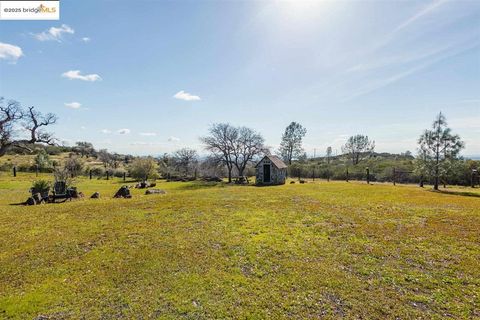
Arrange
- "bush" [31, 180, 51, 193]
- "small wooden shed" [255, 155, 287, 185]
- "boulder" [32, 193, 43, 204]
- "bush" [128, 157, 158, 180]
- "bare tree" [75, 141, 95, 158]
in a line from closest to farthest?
1. "boulder" [32, 193, 43, 204]
2. "bush" [31, 180, 51, 193]
3. "small wooden shed" [255, 155, 287, 185]
4. "bush" [128, 157, 158, 180]
5. "bare tree" [75, 141, 95, 158]

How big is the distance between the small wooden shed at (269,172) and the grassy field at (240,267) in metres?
20.9

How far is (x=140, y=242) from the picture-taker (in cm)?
845

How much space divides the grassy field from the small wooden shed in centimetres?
2088

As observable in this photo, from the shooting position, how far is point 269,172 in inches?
1300

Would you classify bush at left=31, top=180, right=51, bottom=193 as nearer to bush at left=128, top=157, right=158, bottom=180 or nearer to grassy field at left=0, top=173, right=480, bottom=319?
grassy field at left=0, top=173, right=480, bottom=319

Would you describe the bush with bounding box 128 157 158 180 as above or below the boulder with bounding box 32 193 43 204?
above

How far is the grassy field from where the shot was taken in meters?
4.86

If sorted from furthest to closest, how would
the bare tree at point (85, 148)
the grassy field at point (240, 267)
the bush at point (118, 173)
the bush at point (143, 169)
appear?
the bare tree at point (85, 148) < the bush at point (118, 173) < the bush at point (143, 169) < the grassy field at point (240, 267)

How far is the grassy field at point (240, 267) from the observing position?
486 centimetres

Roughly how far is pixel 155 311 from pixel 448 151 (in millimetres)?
30452

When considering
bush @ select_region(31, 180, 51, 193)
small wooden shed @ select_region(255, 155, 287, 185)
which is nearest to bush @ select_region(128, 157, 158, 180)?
small wooden shed @ select_region(255, 155, 287, 185)

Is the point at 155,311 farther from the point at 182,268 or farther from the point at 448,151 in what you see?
the point at 448,151

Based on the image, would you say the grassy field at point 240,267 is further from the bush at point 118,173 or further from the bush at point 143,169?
the bush at point 118,173

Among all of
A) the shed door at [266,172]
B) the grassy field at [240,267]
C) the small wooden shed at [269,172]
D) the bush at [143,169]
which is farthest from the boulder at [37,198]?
the shed door at [266,172]
